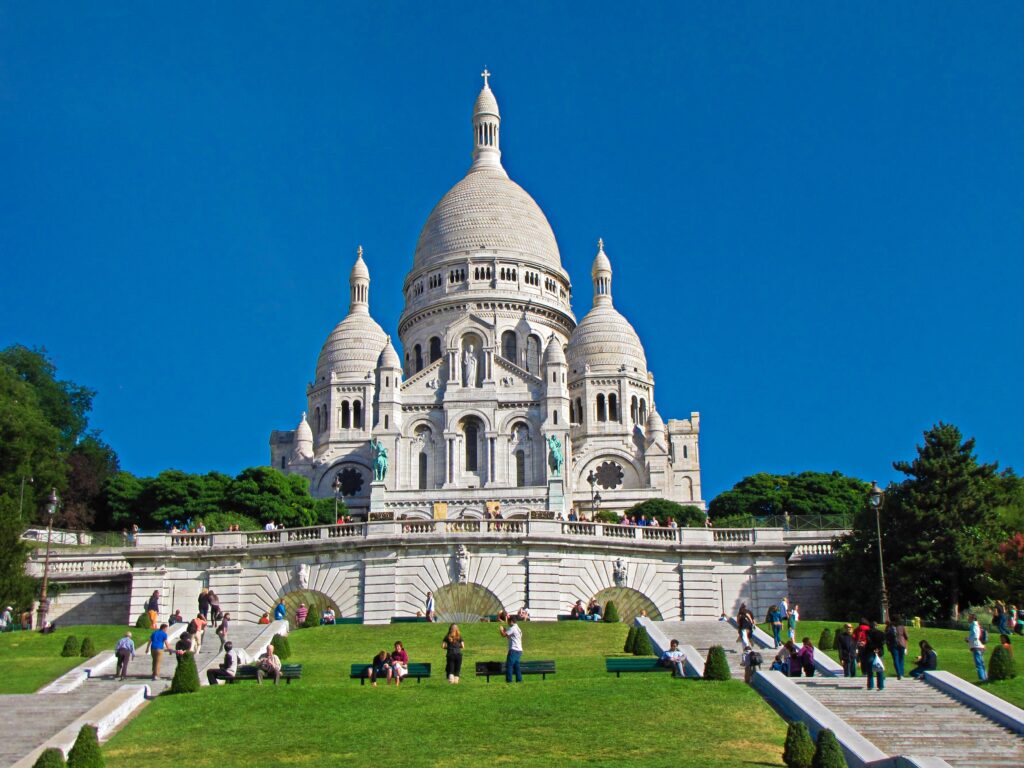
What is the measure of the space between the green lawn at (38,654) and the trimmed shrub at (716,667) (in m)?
12.5

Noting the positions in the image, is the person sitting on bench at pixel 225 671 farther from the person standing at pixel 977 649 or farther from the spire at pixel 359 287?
the spire at pixel 359 287

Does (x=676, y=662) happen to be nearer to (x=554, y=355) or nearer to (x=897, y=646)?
(x=897, y=646)

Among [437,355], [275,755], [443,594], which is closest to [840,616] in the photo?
[443,594]

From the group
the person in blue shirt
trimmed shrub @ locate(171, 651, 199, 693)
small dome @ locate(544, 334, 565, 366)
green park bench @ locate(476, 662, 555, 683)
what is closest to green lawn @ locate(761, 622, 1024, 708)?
green park bench @ locate(476, 662, 555, 683)

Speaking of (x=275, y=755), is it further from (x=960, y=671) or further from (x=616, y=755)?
(x=960, y=671)

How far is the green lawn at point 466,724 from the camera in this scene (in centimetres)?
2053

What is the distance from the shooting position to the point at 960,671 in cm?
2819

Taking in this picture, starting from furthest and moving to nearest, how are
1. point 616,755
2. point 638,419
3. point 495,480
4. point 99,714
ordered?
point 638,419 → point 495,480 → point 99,714 → point 616,755

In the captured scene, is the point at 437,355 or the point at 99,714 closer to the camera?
the point at 99,714

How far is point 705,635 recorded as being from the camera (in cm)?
3406

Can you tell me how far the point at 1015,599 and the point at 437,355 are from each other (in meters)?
68.9

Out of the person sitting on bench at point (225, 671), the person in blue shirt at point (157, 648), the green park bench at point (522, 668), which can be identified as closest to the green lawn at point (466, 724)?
the green park bench at point (522, 668)

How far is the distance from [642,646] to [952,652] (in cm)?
661

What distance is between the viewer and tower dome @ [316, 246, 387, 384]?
10588 centimetres
